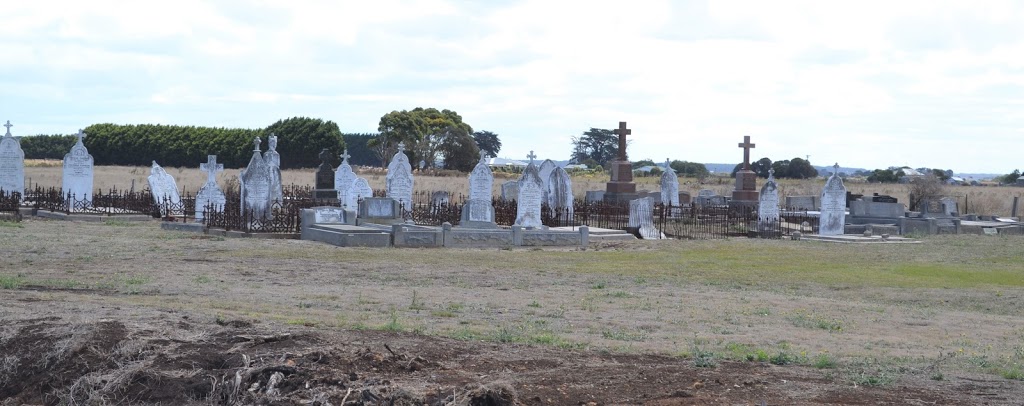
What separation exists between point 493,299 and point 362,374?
651 centimetres

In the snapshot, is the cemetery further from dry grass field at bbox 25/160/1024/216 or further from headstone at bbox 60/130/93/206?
dry grass field at bbox 25/160/1024/216

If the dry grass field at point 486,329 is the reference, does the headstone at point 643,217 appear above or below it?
above

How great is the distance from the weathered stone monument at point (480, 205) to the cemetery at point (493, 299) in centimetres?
7

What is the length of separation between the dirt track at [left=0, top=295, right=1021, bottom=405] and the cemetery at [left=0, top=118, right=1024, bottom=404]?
0.03m

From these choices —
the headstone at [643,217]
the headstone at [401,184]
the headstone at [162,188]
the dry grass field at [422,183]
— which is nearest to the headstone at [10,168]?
the headstone at [162,188]

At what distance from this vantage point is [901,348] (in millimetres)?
11703

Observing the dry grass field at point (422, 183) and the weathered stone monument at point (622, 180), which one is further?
the dry grass field at point (422, 183)

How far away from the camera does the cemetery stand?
30.2 feet

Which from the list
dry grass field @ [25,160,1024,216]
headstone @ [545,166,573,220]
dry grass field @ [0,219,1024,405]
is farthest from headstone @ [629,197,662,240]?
dry grass field @ [25,160,1024,216]

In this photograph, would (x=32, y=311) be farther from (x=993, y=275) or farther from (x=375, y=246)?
(x=993, y=275)

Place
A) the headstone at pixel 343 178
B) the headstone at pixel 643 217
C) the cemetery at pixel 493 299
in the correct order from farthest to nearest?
the headstone at pixel 343 178 → the headstone at pixel 643 217 → the cemetery at pixel 493 299

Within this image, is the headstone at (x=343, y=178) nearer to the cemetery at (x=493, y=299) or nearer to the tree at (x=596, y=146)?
Answer: the cemetery at (x=493, y=299)

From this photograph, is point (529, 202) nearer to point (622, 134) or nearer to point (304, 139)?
point (622, 134)

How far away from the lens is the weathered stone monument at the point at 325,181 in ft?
124
